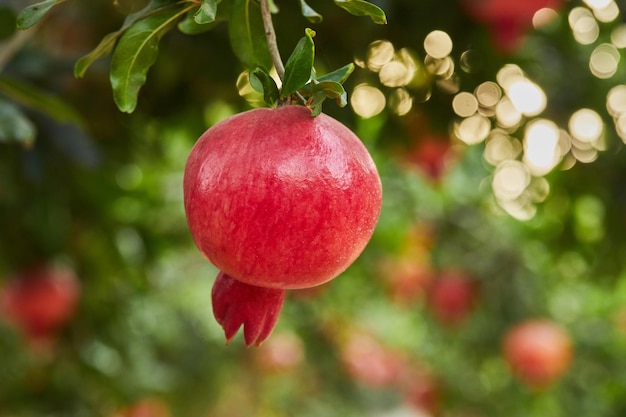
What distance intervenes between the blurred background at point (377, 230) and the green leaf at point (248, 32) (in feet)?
1.10

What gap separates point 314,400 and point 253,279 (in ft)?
11.3

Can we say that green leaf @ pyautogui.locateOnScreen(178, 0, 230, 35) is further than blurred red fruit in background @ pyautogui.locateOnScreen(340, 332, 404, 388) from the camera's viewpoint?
No

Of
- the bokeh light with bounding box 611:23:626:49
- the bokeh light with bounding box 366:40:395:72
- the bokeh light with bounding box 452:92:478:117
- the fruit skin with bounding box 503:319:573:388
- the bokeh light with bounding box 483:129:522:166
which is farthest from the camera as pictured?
the fruit skin with bounding box 503:319:573:388

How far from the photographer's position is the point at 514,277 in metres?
2.89

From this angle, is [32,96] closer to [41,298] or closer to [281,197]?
[281,197]

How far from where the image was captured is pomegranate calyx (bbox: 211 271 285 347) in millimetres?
623

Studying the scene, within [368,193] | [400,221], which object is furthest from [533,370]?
[368,193]

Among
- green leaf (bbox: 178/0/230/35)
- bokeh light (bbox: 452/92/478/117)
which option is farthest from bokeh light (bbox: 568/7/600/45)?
green leaf (bbox: 178/0/230/35)

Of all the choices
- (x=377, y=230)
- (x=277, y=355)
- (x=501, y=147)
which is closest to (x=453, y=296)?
(x=377, y=230)

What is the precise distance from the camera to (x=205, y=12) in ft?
1.86

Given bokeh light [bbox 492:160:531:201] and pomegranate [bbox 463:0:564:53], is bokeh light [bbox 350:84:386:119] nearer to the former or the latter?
pomegranate [bbox 463:0:564:53]

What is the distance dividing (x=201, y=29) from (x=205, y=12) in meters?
0.14

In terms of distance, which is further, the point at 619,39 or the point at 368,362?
the point at 368,362

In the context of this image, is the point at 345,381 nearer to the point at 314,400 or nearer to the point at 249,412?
the point at 314,400
